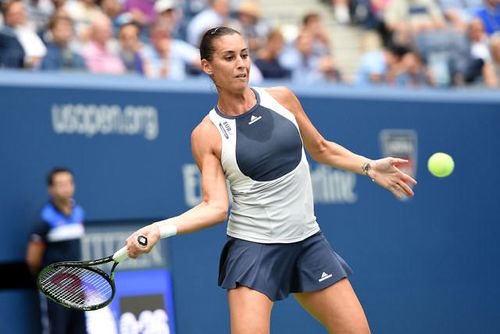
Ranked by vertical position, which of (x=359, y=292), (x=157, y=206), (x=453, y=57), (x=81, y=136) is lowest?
(x=359, y=292)

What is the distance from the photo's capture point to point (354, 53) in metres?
13.9

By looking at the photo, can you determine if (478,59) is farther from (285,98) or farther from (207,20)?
(285,98)

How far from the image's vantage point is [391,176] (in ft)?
18.8

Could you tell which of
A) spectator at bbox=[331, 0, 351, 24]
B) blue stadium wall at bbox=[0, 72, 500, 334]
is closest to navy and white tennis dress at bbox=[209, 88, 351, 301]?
blue stadium wall at bbox=[0, 72, 500, 334]

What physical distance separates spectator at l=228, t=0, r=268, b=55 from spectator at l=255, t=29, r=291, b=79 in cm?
47

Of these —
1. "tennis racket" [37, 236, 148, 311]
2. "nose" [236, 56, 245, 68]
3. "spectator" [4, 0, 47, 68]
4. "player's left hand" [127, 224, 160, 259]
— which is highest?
"spectator" [4, 0, 47, 68]

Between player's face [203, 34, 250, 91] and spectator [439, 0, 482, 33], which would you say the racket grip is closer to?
player's face [203, 34, 250, 91]

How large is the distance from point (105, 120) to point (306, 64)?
3.84 metres

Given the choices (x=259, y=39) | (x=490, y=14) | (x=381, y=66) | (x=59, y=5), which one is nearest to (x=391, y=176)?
(x=59, y=5)

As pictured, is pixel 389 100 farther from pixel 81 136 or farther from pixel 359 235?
pixel 81 136

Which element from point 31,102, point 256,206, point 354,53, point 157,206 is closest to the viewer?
point 256,206

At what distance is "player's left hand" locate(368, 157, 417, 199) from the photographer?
571 centimetres

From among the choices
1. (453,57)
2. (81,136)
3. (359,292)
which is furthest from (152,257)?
(453,57)

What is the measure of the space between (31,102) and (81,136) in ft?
1.62
